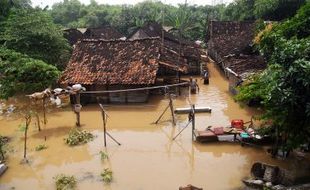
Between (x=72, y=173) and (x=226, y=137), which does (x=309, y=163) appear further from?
(x=72, y=173)

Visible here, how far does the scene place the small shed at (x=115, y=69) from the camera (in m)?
20.2

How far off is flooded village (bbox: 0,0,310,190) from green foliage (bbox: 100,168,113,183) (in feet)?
0.11

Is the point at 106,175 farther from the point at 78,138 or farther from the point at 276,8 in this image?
the point at 276,8

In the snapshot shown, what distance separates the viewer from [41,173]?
1302 centimetres

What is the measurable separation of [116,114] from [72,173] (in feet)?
22.0

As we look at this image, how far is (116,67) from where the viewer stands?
68.2 ft

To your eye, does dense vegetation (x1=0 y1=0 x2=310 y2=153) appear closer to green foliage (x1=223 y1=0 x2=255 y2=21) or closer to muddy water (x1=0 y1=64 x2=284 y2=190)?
green foliage (x1=223 y1=0 x2=255 y2=21)

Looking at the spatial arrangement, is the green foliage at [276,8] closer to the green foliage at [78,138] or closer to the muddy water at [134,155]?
the muddy water at [134,155]

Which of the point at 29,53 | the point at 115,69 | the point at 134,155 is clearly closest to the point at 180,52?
the point at 115,69

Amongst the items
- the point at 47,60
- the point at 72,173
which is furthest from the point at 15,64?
the point at 72,173

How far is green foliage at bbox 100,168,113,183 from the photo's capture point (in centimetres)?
1213

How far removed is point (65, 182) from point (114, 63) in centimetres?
1022

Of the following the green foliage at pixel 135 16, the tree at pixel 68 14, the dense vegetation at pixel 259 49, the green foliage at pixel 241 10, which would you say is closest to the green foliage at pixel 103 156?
the dense vegetation at pixel 259 49

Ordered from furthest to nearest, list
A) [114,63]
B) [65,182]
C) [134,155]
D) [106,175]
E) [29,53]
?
[29,53] → [114,63] → [134,155] → [106,175] → [65,182]
